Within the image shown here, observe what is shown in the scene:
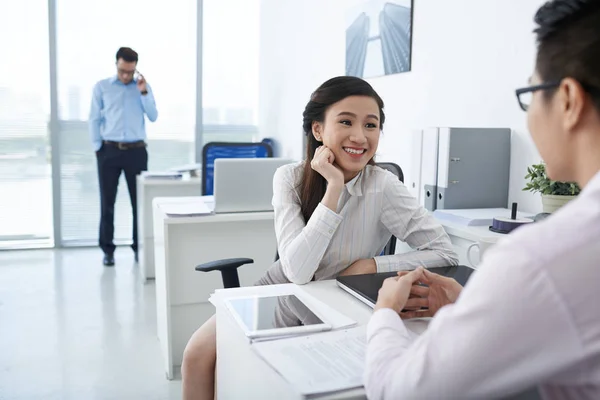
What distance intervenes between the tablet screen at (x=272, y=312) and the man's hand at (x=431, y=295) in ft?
0.65

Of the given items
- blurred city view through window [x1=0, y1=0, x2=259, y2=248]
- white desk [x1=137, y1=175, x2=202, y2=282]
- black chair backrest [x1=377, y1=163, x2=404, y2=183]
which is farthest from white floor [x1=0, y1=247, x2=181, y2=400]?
black chair backrest [x1=377, y1=163, x2=404, y2=183]

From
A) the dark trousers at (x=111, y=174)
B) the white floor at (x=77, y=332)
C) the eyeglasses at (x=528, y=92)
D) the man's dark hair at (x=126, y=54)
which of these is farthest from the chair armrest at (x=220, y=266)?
the man's dark hair at (x=126, y=54)

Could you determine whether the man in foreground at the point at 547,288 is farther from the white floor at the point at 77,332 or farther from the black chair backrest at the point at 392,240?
the white floor at the point at 77,332

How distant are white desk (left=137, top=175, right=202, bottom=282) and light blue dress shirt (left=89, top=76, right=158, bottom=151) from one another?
1.86ft

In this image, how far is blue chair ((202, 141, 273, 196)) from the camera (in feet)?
11.0

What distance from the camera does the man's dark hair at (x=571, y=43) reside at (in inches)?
Result: 25.0

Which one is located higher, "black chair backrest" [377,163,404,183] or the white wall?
the white wall

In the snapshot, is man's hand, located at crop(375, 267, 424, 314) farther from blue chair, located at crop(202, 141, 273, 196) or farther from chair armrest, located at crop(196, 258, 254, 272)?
blue chair, located at crop(202, 141, 273, 196)

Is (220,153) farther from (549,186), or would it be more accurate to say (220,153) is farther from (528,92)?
(528,92)

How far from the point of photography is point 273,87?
5.03m

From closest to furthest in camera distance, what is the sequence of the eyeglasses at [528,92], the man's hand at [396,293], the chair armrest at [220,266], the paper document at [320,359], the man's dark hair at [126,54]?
1. the eyeglasses at [528,92]
2. the paper document at [320,359]
3. the man's hand at [396,293]
4. the chair armrest at [220,266]
5. the man's dark hair at [126,54]

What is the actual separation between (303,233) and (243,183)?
3.67 feet

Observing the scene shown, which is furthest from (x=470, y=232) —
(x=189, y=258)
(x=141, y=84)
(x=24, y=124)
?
(x=24, y=124)

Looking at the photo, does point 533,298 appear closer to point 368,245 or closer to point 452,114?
point 368,245
